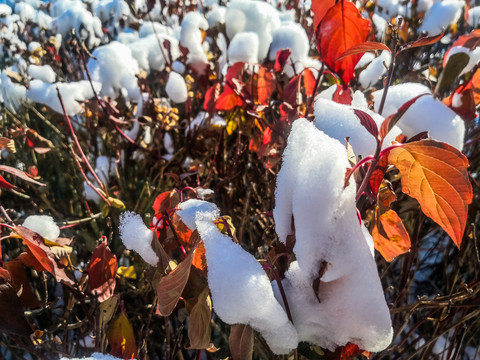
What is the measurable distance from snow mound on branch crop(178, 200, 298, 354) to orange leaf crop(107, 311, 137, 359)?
0.26m

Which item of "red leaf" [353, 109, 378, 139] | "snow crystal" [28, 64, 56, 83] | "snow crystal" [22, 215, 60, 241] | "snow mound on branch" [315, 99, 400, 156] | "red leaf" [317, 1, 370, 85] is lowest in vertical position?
"snow crystal" [28, 64, 56, 83]

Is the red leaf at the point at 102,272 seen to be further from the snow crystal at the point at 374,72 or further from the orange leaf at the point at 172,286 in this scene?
the snow crystal at the point at 374,72

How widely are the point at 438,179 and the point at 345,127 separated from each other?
151 mm

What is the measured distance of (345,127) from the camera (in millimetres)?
577

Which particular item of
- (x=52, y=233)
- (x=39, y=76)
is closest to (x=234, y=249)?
(x=52, y=233)

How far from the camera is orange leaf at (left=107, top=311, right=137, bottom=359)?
0.66 metres

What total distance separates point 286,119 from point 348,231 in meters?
0.42

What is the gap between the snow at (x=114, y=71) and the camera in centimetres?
142

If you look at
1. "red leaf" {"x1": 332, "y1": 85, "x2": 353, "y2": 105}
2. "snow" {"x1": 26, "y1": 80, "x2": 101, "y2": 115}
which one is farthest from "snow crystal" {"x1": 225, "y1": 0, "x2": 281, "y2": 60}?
"red leaf" {"x1": 332, "y1": 85, "x2": 353, "y2": 105}

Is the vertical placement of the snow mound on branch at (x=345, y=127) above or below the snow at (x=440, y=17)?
above

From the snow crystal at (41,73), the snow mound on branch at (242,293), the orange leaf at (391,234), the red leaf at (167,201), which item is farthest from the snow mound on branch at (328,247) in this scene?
the snow crystal at (41,73)

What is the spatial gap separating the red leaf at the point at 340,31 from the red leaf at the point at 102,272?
0.43 m

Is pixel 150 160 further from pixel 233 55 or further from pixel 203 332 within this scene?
pixel 203 332

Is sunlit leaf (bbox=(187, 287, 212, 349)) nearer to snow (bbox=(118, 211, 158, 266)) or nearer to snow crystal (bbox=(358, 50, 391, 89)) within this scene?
snow (bbox=(118, 211, 158, 266))
